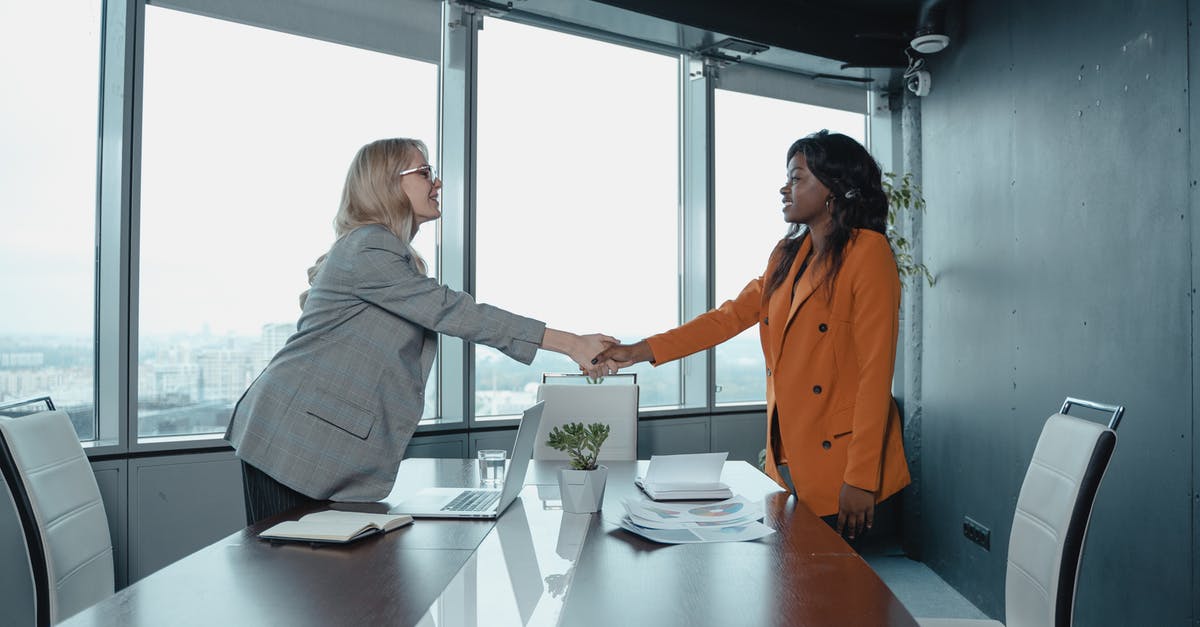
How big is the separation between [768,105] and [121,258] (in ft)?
11.2

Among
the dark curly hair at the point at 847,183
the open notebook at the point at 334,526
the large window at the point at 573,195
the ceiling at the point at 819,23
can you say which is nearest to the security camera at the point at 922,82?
the ceiling at the point at 819,23

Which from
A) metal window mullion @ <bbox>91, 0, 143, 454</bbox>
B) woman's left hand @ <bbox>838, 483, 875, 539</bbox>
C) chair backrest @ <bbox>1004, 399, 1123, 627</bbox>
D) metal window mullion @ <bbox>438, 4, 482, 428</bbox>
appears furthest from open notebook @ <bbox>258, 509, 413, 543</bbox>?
metal window mullion @ <bbox>438, 4, 482, 428</bbox>

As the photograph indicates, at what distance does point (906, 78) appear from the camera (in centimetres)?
445

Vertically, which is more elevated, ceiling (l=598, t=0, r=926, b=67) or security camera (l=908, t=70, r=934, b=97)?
A: ceiling (l=598, t=0, r=926, b=67)

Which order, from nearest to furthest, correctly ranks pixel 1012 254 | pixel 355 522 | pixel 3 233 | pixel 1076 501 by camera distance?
1. pixel 1076 501
2. pixel 355 522
3. pixel 3 233
4. pixel 1012 254

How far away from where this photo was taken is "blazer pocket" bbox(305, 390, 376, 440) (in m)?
1.93

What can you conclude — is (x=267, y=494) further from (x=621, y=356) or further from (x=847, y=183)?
(x=847, y=183)

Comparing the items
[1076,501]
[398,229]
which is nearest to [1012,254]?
[1076,501]

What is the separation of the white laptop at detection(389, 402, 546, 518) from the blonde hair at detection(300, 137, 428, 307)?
560mm

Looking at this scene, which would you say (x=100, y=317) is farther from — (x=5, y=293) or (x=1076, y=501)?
(x=1076, y=501)

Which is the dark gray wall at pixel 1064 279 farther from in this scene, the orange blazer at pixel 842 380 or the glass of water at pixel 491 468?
the glass of water at pixel 491 468

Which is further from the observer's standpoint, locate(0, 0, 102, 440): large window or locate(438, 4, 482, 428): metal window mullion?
locate(438, 4, 482, 428): metal window mullion

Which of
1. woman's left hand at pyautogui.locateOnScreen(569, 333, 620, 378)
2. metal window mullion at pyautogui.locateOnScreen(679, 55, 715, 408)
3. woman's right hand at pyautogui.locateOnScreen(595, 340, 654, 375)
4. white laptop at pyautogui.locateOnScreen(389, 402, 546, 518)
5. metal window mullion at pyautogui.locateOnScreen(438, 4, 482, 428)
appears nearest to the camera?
white laptop at pyautogui.locateOnScreen(389, 402, 546, 518)

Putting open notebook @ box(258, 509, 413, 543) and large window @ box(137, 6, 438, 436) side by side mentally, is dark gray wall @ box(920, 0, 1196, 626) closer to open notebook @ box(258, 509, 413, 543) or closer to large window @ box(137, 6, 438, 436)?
open notebook @ box(258, 509, 413, 543)
